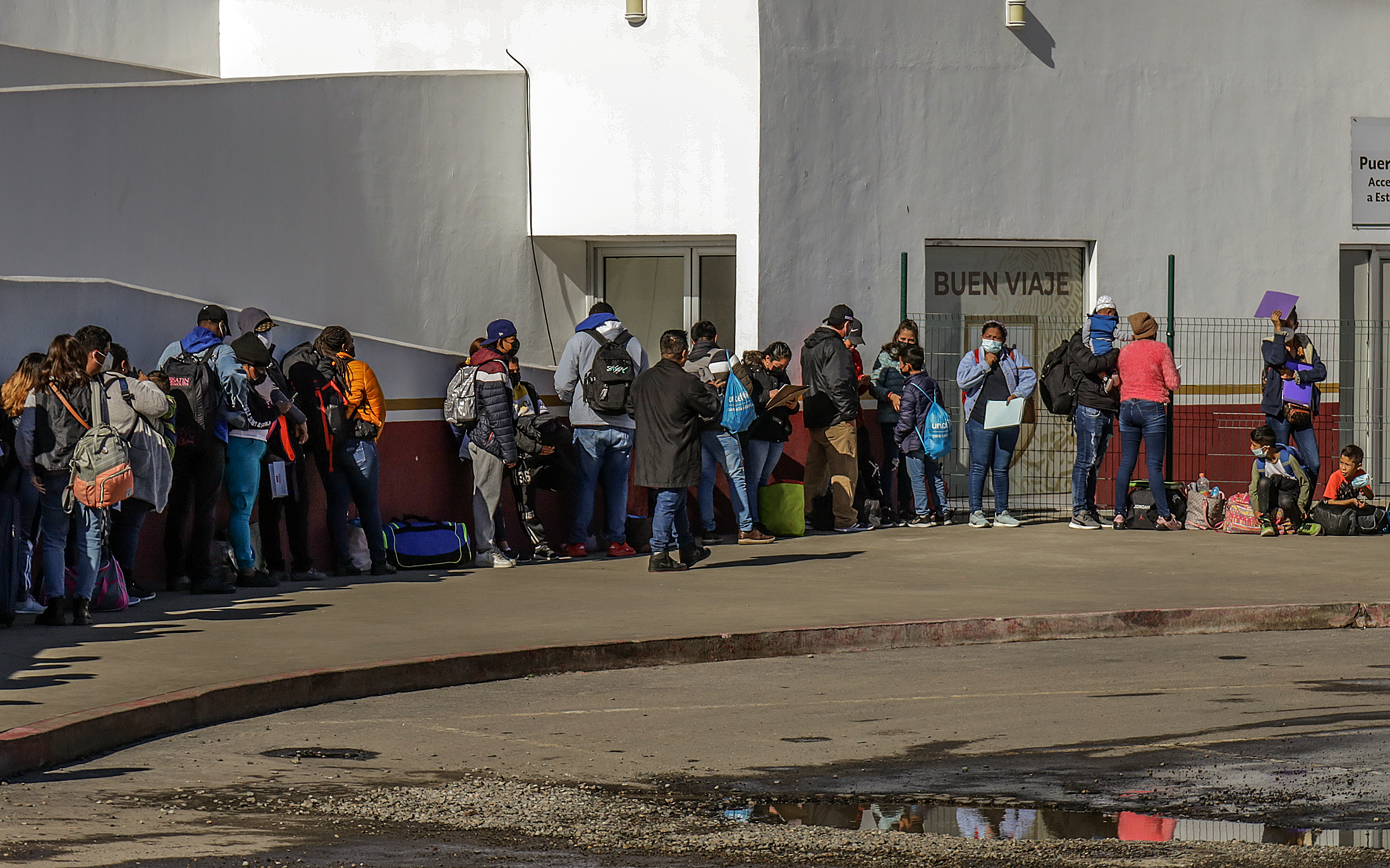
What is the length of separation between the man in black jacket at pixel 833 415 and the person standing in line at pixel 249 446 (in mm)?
5370

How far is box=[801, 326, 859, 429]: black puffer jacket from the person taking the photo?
16750 millimetres

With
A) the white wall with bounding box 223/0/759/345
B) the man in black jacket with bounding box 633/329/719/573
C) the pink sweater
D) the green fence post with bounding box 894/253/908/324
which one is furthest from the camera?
the green fence post with bounding box 894/253/908/324

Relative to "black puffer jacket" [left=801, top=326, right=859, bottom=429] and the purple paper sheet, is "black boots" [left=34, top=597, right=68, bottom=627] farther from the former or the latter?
the purple paper sheet

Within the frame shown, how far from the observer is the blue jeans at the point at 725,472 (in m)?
16.1

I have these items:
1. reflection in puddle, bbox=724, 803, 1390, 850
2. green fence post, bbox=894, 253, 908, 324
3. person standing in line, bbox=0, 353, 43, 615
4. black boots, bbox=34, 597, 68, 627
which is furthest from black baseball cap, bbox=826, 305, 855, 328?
reflection in puddle, bbox=724, 803, 1390, 850

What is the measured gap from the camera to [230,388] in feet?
42.1

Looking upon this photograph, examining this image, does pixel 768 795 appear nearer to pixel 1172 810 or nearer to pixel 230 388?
pixel 1172 810

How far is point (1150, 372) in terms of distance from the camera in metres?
16.9

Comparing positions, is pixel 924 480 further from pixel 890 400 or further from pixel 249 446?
pixel 249 446

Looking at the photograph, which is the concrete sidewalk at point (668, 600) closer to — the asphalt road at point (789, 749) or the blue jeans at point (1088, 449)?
the blue jeans at point (1088, 449)

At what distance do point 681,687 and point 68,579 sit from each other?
4.13m

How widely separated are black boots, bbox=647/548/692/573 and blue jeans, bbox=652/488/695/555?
0.13 ft

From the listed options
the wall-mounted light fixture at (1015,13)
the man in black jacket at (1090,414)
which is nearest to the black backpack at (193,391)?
the man in black jacket at (1090,414)

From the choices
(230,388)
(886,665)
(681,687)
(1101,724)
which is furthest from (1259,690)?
(230,388)
